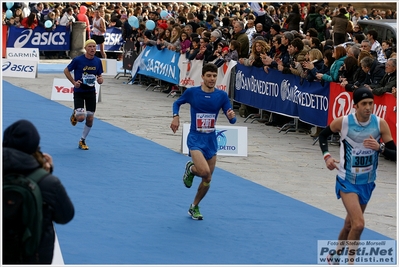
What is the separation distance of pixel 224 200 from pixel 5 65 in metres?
17.1

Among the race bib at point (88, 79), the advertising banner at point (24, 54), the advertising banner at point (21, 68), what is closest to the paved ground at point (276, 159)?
the race bib at point (88, 79)

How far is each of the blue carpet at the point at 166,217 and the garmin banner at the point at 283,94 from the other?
3.38 m

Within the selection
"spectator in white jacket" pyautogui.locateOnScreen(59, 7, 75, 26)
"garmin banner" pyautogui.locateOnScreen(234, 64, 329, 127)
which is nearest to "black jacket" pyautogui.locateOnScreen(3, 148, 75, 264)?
"garmin banner" pyautogui.locateOnScreen(234, 64, 329, 127)

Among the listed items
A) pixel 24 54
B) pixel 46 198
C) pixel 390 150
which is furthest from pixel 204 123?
pixel 24 54

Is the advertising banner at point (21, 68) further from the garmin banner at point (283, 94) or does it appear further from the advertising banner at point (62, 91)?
the garmin banner at point (283, 94)

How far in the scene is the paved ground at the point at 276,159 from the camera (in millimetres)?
12602

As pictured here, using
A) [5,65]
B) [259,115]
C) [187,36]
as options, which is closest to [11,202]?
[259,115]

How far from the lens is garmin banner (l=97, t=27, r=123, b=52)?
3472 centimetres

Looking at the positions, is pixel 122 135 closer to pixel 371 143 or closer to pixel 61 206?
pixel 371 143

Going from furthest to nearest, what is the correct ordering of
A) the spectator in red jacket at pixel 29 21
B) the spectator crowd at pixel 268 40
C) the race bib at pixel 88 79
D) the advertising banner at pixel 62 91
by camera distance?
the spectator in red jacket at pixel 29 21, the advertising banner at pixel 62 91, the spectator crowd at pixel 268 40, the race bib at pixel 88 79

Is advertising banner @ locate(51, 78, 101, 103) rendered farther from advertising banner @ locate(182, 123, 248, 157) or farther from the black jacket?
the black jacket

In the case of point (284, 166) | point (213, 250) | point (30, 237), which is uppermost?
point (30, 237)

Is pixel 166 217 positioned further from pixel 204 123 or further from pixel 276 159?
pixel 276 159

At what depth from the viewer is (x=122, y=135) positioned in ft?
59.3
